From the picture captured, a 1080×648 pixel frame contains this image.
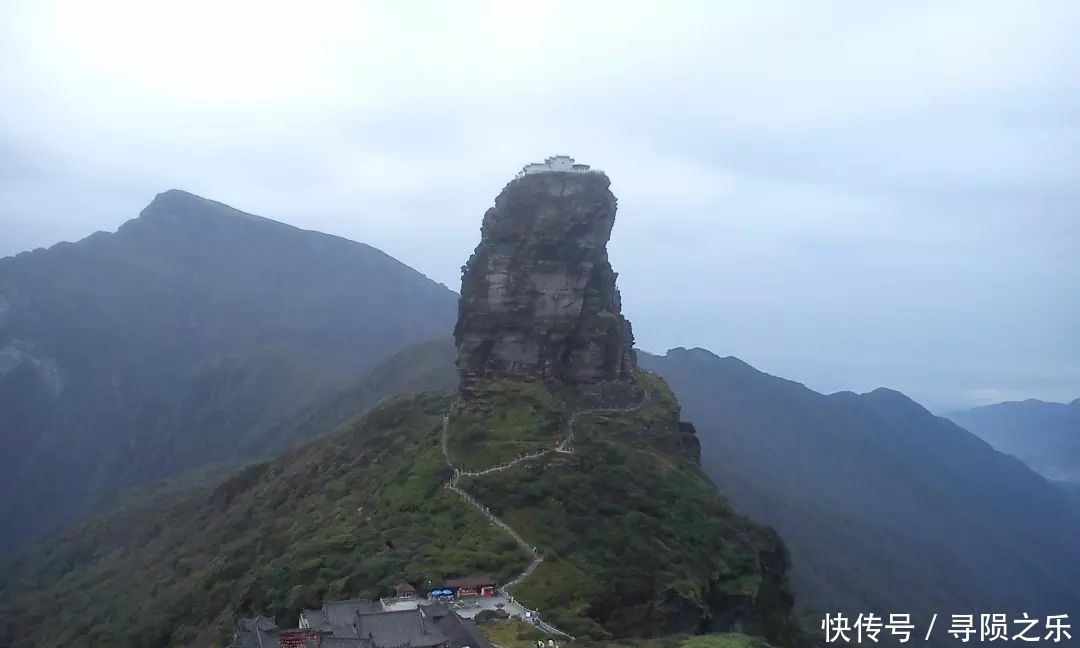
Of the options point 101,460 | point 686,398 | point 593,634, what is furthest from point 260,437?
point 593,634

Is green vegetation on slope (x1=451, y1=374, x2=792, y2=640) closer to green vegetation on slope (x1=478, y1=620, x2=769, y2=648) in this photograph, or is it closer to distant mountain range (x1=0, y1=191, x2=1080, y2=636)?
green vegetation on slope (x1=478, y1=620, x2=769, y2=648)

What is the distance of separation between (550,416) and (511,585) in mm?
20624

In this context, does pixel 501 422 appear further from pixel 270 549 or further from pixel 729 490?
pixel 729 490

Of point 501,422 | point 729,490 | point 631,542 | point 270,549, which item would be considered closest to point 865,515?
point 729,490

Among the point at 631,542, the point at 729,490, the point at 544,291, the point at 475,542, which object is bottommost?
the point at 729,490

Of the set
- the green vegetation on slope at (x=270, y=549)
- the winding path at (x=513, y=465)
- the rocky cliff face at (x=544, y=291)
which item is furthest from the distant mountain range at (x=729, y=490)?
the winding path at (x=513, y=465)

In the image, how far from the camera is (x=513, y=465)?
57.9m

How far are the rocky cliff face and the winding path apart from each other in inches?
118

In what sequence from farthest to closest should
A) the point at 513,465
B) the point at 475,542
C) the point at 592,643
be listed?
the point at 513,465 < the point at 475,542 < the point at 592,643

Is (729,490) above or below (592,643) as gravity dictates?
below

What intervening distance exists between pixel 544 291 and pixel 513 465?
17.4 meters

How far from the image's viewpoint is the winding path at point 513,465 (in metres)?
45.1

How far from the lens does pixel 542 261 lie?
7125 cm

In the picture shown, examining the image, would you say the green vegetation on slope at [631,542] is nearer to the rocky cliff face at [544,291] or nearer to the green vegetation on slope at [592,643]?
the green vegetation on slope at [592,643]
